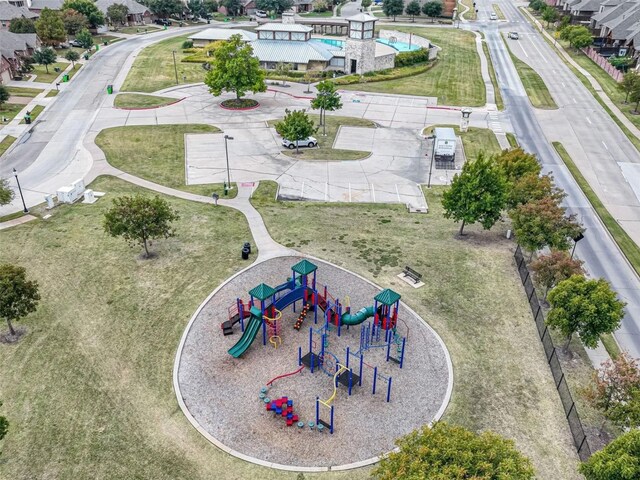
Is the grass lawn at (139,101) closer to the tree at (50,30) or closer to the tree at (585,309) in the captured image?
the tree at (50,30)

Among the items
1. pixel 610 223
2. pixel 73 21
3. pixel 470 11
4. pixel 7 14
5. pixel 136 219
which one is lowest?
pixel 610 223

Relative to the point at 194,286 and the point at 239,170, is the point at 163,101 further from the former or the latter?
the point at 194,286

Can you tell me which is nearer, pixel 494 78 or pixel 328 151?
pixel 328 151

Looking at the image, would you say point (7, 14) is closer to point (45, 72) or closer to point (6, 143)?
point (45, 72)

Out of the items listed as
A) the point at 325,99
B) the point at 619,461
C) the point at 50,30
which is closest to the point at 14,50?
the point at 50,30

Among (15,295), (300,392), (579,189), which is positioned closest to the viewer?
(300,392)

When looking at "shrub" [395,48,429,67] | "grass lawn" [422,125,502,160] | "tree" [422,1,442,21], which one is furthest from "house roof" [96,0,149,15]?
"grass lawn" [422,125,502,160]
